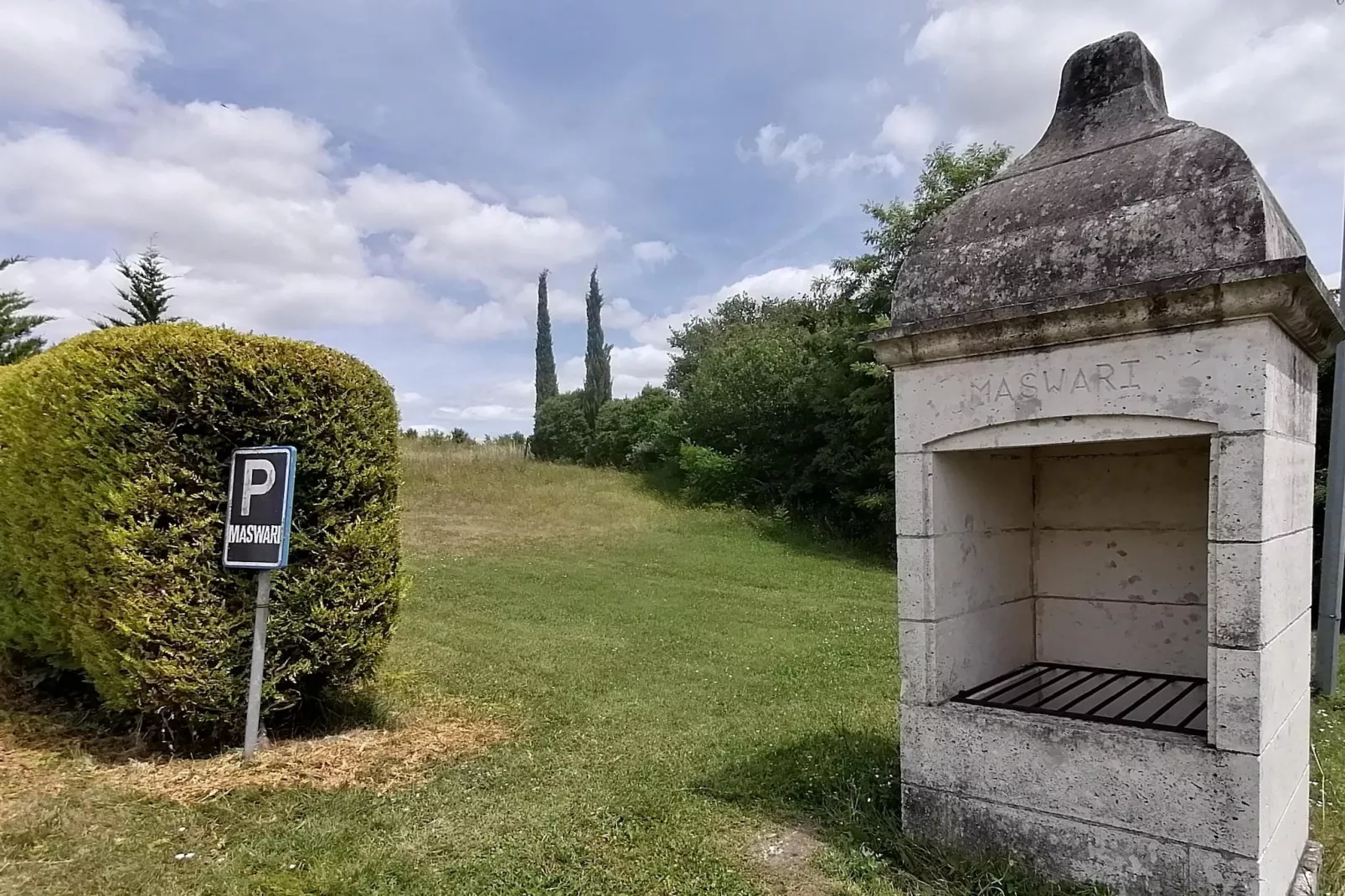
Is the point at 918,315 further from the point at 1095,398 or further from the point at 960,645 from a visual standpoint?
the point at 960,645

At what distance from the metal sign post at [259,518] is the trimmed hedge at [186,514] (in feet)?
0.49

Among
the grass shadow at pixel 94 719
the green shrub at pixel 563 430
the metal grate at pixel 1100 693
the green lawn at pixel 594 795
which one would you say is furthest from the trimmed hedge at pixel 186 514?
the green shrub at pixel 563 430

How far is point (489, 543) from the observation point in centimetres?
1488

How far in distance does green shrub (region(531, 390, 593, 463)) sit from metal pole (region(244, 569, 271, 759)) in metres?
27.7

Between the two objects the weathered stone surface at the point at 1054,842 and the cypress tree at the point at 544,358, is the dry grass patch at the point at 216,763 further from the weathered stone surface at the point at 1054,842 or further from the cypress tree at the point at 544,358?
the cypress tree at the point at 544,358

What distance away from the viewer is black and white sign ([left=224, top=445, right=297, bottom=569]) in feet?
14.3

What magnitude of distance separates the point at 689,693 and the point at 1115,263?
4352 mm

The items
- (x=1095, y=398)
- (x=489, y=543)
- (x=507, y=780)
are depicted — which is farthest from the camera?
(x=489, y=543)

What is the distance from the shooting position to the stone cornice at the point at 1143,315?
8.82 feet

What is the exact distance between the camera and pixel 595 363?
42.3 metres

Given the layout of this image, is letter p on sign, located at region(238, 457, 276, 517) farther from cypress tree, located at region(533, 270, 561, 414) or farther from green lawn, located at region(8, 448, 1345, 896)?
cypress tree, located at region(533, 270, 561, 414)

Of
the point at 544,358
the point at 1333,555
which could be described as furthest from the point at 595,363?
the point at 1333,555

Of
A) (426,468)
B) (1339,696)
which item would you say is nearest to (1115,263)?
(1339,696)

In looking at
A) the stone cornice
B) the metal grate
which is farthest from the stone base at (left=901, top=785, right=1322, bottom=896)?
the stone cornice
